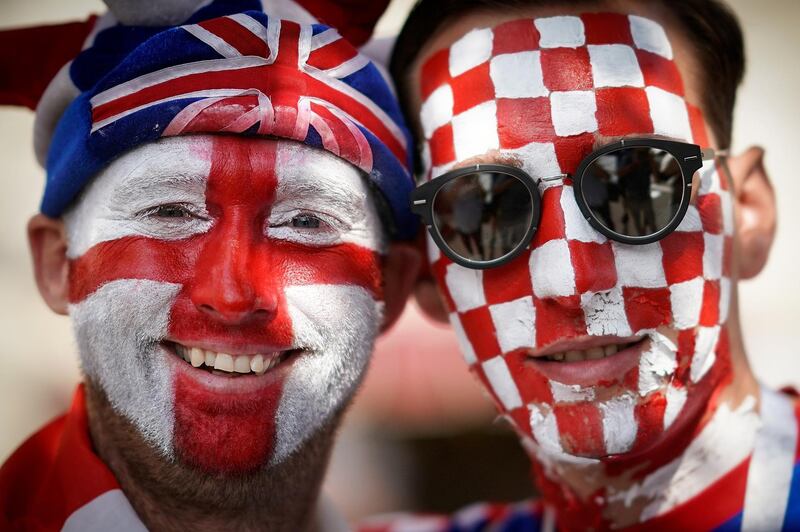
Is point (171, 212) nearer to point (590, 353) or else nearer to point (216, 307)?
point (216, 307)

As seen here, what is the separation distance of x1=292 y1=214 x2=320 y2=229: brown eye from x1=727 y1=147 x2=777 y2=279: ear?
4.59 ft

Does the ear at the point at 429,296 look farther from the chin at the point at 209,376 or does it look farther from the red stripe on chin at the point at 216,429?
the red stripe on chin at the point at 216,429

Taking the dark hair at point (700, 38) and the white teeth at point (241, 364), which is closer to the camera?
the white teeth at point (241, 364)

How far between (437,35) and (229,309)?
1.17 metres

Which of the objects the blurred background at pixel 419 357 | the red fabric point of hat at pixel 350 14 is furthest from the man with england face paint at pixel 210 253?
the blurred background at pixel 419 357

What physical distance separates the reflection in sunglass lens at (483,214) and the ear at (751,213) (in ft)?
2.83

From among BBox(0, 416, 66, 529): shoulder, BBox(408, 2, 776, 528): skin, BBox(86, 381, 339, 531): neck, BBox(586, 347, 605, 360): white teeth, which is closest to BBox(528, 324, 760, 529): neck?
BBox(408, 2, 776, 528): skin

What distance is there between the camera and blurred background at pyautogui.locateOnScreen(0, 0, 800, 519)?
5.36 meters

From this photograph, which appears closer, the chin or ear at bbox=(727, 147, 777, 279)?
the chin

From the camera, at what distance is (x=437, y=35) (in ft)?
8.91

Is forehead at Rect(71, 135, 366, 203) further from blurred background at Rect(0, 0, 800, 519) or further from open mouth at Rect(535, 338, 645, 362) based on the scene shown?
blurred background at Rect(0, 0, 800, 519)

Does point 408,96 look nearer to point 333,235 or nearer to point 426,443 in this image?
point 333,235

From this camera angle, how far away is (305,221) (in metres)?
2.32

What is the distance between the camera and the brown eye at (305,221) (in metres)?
2.30
